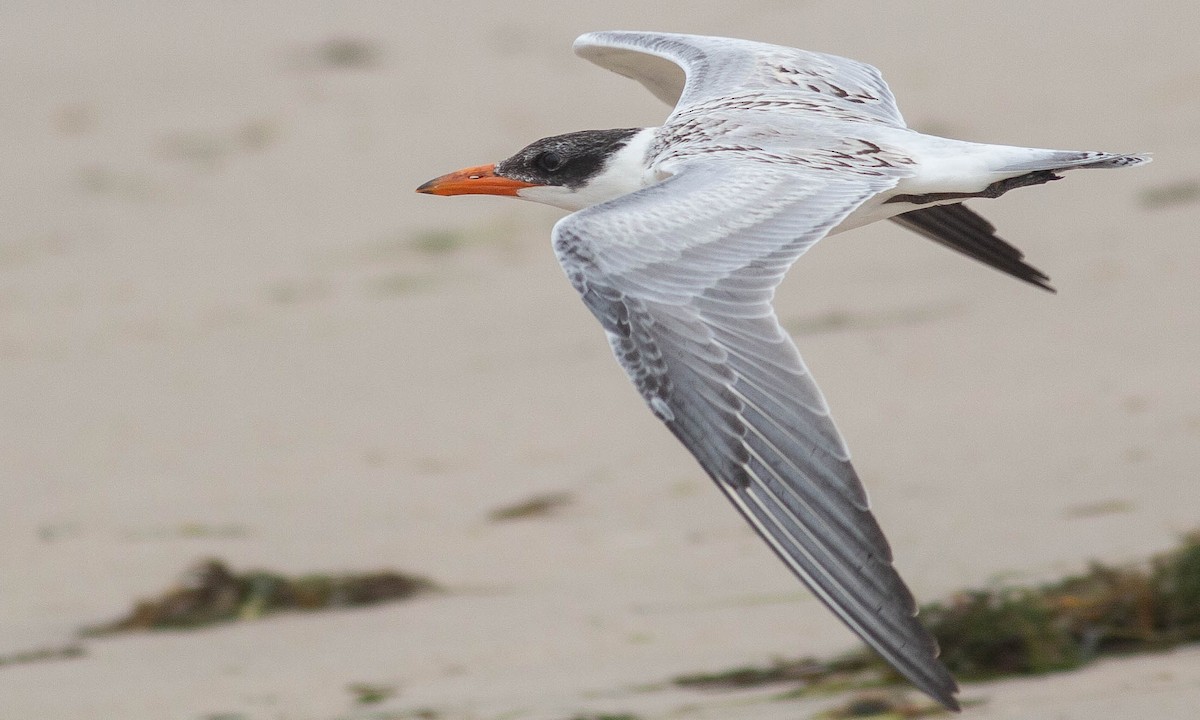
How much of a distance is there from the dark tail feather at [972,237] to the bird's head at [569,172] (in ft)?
3.29

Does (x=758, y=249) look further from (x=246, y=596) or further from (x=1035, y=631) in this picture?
(x=246, y=596)

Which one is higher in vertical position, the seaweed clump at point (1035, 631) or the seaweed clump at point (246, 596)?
the seaweed clump at point (1035, 631)

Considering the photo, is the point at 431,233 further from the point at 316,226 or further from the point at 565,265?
the point at 565,265

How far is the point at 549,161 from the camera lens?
5836 mm

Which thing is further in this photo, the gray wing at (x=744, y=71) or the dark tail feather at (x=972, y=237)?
the dark tail feather at (x=972, y=237)

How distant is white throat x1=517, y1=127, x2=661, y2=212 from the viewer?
5.54 m

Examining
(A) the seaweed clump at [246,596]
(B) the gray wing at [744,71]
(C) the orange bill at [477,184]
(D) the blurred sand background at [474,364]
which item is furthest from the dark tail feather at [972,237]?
(A) the seaweed clump at [246,596]

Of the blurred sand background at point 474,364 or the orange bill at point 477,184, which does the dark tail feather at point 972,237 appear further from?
the orange bill at point 477,184

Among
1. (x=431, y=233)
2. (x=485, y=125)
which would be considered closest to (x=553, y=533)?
(x=431, y=233)

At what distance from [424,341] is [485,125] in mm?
2500

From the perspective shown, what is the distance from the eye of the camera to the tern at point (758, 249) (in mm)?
3986

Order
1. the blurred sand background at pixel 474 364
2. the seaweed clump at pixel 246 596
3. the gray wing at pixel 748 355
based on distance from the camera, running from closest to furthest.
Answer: the gray wing at pixel 748 355 → the blurred sand background at pixel 474 364 → the seaweed clump at pixel 246 596

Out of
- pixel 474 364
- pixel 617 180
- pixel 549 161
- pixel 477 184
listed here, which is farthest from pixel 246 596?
pixel 474 364

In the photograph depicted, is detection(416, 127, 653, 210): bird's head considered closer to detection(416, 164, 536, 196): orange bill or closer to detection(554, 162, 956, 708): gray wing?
detection(416, 164, 536, 196): orange bill
